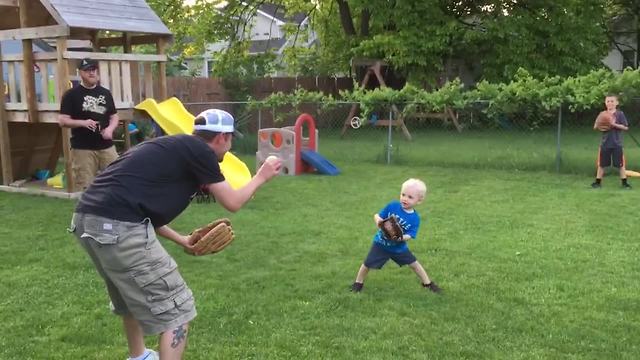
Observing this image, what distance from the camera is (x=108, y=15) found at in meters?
9.66

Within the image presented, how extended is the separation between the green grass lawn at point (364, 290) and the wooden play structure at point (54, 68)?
5.68 feet

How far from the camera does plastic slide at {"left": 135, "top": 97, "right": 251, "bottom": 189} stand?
9.46 metres

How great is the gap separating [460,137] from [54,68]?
11.2 metres

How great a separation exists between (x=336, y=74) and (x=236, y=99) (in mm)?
5966

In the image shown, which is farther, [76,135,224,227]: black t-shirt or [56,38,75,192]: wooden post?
[56,38,75,192]: wooden post

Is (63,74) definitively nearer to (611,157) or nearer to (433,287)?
(433,287)

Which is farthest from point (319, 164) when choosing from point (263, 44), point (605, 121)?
point (263, 44)

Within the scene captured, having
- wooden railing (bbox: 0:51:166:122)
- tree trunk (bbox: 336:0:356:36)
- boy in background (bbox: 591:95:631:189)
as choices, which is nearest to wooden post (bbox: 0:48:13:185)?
wooden railing (bbox: 0:51:166:122)

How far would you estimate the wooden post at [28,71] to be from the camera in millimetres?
9320

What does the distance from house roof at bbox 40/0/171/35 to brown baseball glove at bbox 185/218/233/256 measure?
6.40 m

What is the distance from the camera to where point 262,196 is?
30.9ft

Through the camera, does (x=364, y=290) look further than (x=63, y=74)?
No

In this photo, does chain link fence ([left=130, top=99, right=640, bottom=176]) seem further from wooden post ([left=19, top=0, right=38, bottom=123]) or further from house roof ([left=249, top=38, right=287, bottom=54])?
house roof ([left=249, top=38, right=287, bottom=54])

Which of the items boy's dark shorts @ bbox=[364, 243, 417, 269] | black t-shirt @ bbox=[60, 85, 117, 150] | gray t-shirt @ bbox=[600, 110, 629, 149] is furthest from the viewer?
gray t-shirt @ bbox=[600, 110, 629, 149]
